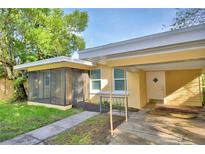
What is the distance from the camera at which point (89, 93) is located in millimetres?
9320

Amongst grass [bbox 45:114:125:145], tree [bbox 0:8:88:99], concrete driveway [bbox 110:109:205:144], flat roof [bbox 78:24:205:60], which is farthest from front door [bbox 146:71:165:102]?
tree [bbox 0:8:88:99]

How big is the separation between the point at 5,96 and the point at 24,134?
1015 centimetres

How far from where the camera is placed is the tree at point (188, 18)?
800cm

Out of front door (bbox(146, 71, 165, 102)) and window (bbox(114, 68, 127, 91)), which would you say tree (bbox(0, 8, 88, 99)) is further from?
front door (bbox(146, 71, 165, 102))

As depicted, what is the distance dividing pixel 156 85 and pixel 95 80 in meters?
3.68

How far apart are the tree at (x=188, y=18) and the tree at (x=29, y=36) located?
29.4 ft

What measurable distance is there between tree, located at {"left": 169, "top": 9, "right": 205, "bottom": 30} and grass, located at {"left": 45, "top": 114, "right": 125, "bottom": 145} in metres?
7.41

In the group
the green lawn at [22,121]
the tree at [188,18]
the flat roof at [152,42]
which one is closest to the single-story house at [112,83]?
the green lawn at [22,121]

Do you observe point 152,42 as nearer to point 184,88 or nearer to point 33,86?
point 184,88

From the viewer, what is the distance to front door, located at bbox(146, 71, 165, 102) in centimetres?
824

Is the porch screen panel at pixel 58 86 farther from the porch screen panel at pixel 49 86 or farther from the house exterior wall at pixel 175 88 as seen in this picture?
the house exterior wall at pixel 175 88
